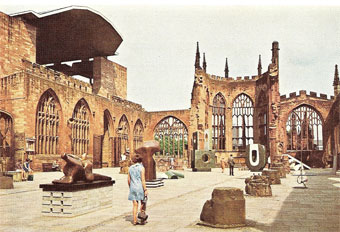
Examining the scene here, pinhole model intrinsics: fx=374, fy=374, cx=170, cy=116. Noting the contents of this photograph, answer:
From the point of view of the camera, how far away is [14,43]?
27109 mm

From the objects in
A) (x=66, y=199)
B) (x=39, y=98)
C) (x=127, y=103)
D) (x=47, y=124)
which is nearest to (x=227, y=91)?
(x=127, y=103)

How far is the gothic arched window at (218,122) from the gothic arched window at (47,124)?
19.8m

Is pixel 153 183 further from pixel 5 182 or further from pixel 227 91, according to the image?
pixel 227 91

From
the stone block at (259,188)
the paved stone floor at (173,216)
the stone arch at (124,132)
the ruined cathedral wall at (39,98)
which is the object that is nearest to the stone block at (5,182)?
the paved stone floor at (173,216)

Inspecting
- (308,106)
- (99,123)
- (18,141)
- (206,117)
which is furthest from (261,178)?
(308,106)

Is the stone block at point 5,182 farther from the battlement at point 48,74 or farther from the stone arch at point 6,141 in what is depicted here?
the battlement at point 48,74

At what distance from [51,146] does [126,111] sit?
13.6 m

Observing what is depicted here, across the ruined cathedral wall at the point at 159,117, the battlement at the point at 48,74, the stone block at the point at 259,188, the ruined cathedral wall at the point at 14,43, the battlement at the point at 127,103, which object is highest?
the ruined cathedral wall at the point at 14,43

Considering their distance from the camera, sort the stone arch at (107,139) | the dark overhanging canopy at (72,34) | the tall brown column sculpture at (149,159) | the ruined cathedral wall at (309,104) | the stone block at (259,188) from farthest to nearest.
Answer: the ruined cathedral wall at (309,104) < the stone arch at (107,139) < the dark overhanging canopy at (72,34) < the tall brown column sculpture at (149,159) < the stone block at (259,188)

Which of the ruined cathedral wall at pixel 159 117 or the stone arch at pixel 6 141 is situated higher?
the ruined cathedral wall at pixel 159 117

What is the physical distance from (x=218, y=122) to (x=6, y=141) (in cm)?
2451

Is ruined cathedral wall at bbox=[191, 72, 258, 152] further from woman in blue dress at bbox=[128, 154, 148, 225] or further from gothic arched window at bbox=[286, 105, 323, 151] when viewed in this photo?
woman in blue dress at bbox=[128, 154, 148, 225]

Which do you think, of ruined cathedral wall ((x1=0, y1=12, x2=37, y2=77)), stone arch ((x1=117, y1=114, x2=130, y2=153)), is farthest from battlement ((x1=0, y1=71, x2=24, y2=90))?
stone arch ((x1=117, y1=114, x2=130, y2=153))

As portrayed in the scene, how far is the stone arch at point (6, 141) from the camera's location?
75.6 feet
